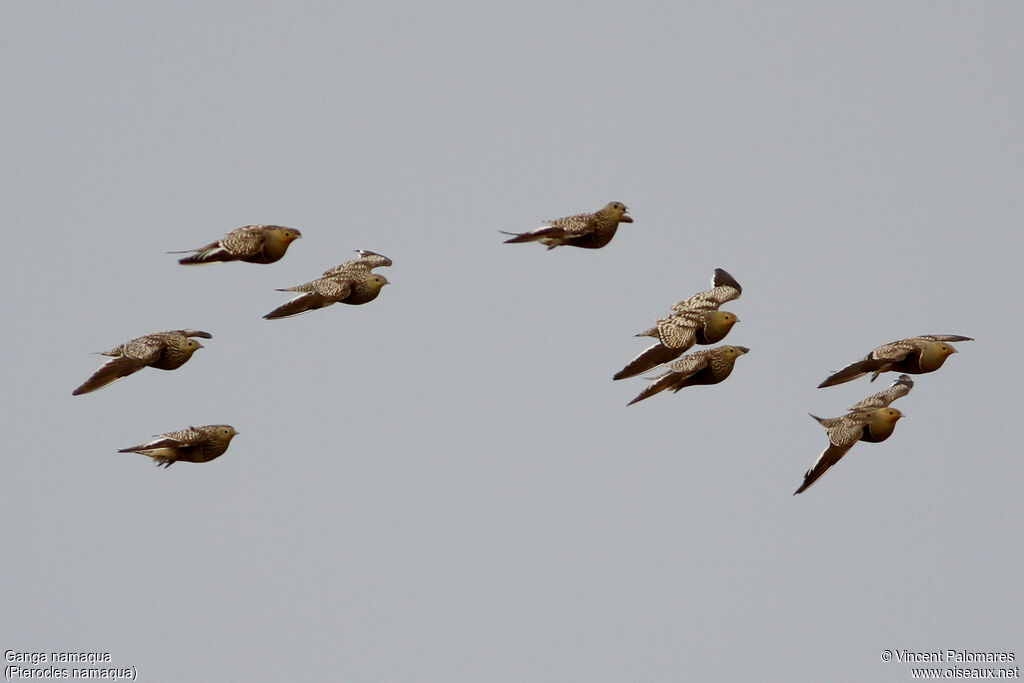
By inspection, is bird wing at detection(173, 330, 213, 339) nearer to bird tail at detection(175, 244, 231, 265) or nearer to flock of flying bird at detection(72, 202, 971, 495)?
flock of flying bird at detection(72, 202, 971, 495)

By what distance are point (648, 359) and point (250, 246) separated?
774cm

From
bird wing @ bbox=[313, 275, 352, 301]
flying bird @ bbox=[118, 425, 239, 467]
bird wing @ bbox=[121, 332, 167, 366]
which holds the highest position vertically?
bird wing @ bbox=[313, 275, 352, 301]

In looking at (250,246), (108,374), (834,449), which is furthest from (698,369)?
(108,374)

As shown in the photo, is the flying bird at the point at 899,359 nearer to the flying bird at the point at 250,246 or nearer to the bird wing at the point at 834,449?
the bird wing at the point at 834,449

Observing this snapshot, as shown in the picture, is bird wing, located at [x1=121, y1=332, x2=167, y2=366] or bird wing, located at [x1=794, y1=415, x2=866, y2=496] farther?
bird wing, located at [x1=794, y1=415, x2=866, y2=496]

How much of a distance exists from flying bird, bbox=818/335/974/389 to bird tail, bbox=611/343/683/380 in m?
3.23

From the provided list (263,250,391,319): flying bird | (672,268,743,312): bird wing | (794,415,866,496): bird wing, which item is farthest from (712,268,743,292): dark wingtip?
(263,250,391,319): flying bird

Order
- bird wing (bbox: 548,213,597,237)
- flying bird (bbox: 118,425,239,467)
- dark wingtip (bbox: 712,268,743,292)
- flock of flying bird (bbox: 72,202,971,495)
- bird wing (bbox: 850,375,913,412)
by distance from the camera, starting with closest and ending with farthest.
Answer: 1. flying bird (bbox: 118,425,239,467)
2. flock of flying bird (bbox: 72,202,971,495)
3. bird wing (bbox: 850,375,913,412)
4. bird wing (bbox: 548,213,597,237)
5. dark wingtip (bbox: 712,268,743,292)

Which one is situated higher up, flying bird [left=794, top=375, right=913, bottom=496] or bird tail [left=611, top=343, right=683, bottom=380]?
bird tail [left=611, top=343, right=683, bottom=380]

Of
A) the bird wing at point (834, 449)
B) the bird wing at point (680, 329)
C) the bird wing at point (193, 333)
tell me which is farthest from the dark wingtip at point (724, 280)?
the bird wing at point (193, 333)

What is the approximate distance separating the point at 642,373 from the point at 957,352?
641 centimetres

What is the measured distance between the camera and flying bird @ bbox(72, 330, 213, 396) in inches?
1158

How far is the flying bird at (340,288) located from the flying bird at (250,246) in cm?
101

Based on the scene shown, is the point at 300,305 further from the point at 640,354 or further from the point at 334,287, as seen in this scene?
the point at 640,354
